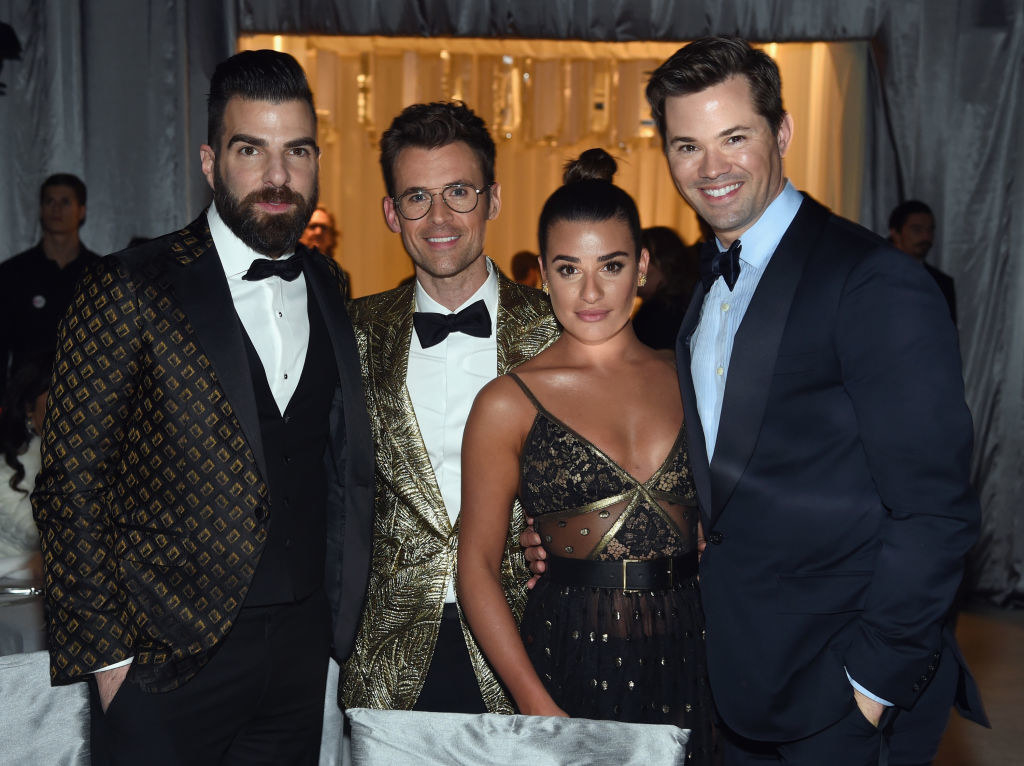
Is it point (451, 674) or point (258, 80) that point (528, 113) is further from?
point (451, 674)

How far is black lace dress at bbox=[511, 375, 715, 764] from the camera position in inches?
78.2

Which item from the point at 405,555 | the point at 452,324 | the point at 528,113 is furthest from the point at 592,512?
the point at 528,113

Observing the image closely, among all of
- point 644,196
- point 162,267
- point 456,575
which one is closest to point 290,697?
point 456,575

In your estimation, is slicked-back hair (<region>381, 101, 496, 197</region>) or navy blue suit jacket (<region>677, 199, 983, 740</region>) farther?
slicked-back hair (<region>381, 101, 496, 197</region>)

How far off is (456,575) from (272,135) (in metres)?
0.93

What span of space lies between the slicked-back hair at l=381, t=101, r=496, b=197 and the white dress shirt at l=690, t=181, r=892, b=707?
0.71 meters

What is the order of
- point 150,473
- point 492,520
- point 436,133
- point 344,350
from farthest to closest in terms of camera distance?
point 436,133 < point 344,350 < point 492,520 < point 150,473

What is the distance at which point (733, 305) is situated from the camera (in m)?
1.87

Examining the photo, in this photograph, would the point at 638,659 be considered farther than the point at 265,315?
No

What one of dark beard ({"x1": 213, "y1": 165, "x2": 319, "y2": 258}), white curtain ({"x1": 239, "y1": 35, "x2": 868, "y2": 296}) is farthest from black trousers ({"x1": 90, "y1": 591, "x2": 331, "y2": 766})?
white curtain ({"x1": 239, "y1": 35, "x2": 868, "y2": 296})

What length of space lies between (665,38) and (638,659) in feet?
13.1

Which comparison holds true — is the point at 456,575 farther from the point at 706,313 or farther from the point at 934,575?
the point at 934,575

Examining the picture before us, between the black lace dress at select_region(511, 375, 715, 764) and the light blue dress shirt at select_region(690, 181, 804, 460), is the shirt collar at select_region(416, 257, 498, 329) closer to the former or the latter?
the black lace dress at select_region(511, 375, 715, 764)

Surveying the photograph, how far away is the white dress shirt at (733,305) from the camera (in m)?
1.84
